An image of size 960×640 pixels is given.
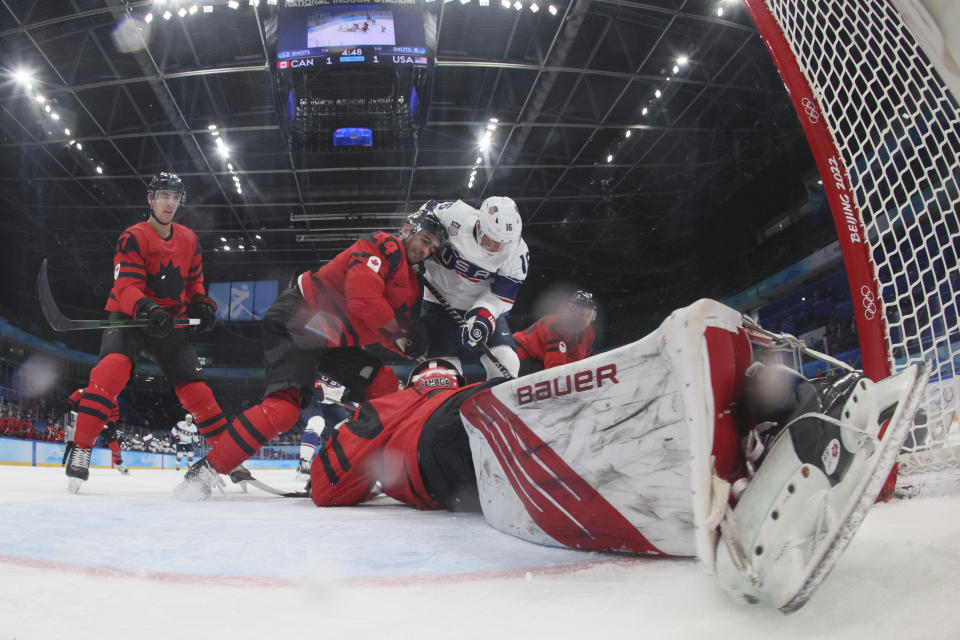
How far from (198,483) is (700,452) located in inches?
86.5

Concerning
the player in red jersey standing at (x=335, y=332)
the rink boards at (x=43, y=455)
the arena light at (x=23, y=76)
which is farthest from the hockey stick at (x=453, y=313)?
the arena light at (x=23, y=76)

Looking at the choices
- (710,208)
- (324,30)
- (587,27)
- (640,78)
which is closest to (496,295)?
(324,30)

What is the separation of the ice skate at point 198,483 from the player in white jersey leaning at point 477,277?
3.57 ft

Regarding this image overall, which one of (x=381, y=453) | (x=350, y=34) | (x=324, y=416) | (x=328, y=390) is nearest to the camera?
(x=381, y=453)

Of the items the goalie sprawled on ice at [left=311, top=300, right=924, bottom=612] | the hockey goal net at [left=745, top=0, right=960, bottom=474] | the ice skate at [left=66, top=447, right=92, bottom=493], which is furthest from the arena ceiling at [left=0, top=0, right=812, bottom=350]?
the goalie sprawled on ice at [left=311, top=300, right=924, bottom=612]

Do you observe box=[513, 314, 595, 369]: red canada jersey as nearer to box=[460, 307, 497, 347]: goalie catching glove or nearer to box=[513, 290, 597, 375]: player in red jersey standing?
box=[513, 290, 597, 375]: player in red jersey standing

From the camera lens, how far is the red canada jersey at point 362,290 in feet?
7.90

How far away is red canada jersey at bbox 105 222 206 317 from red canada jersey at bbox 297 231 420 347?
70 centimetres

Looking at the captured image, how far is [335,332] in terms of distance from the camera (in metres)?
2.55

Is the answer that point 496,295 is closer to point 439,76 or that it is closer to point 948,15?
point 948,15

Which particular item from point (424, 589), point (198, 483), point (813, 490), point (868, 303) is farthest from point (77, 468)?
point (868, 303)

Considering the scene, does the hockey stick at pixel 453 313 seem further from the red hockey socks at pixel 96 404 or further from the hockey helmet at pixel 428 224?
the red hockey socks at pixel 96 404

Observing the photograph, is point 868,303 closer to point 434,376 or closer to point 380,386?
point 434,376

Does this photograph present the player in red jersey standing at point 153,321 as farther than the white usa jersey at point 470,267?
No
